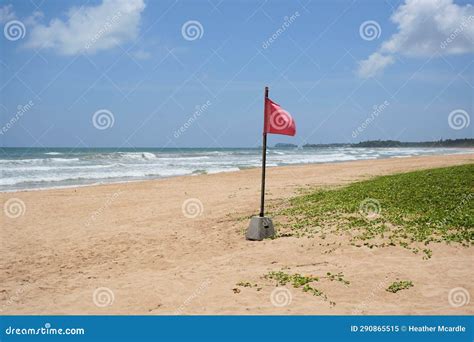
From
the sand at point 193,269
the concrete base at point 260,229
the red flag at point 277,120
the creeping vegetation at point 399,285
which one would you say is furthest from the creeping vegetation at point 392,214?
the red flag at point 277,120

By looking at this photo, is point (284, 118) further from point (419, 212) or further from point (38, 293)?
point (38, 293)

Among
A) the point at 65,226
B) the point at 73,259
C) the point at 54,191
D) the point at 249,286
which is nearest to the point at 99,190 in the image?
the point at 54,191

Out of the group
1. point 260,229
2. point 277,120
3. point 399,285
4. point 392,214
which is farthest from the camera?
point 392,214

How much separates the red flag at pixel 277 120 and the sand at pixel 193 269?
2817mm

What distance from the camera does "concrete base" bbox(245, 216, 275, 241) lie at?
12.1m

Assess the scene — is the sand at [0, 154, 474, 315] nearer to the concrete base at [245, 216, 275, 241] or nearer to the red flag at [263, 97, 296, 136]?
the concrete base at [245, 216, 275, 241]

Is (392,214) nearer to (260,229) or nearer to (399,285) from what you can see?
(260,229)

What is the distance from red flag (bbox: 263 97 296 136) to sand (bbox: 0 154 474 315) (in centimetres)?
282

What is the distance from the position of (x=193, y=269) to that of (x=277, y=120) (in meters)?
4.06

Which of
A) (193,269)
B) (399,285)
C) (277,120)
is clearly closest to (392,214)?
(277,120)

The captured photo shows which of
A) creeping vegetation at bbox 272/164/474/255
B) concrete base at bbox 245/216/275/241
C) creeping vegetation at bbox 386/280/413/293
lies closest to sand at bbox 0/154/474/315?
creeping vegetation at bbox 386/280/413/293

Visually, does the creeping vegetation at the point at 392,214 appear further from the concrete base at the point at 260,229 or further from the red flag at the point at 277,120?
the red flag at the point at 277,120

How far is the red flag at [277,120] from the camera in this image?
11039 mm

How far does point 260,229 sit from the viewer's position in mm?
12070
